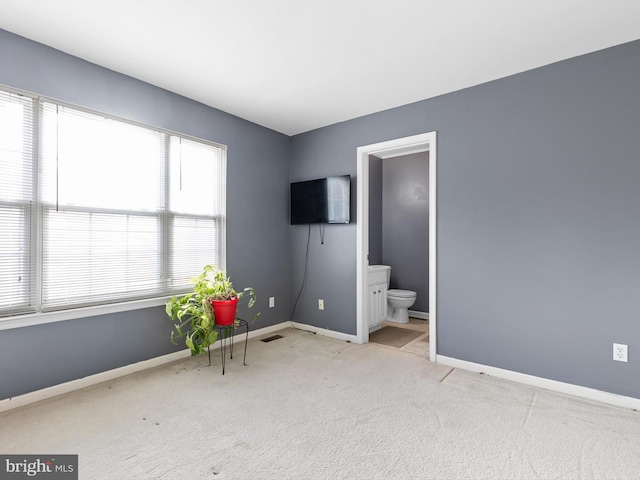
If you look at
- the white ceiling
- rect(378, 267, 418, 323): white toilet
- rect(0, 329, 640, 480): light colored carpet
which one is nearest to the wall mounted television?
the white ceiling

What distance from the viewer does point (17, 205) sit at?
88.3 inches

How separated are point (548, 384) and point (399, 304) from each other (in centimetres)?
214

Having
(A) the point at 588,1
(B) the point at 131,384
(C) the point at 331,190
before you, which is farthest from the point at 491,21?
(B) the point at 131,384

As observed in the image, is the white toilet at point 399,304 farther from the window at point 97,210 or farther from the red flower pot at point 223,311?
the window at point 97,210

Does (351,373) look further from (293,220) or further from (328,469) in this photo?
(293,220)

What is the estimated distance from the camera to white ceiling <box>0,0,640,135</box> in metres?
1.97

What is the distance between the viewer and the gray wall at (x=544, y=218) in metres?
2.30

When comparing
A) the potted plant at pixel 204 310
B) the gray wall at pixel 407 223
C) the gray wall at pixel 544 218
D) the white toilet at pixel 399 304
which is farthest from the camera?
the gray wall at pixel 407 223

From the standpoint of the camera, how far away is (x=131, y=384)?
2588 mm

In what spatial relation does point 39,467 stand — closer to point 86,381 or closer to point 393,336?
point 86,381

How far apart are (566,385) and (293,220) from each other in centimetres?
307

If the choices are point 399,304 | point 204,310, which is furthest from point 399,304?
point 204,310

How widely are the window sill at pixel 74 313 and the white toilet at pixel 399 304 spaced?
2.85 metres

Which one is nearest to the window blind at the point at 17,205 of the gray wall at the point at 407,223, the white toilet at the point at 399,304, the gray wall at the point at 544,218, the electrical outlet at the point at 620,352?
the gray wall at the point at 544,218
